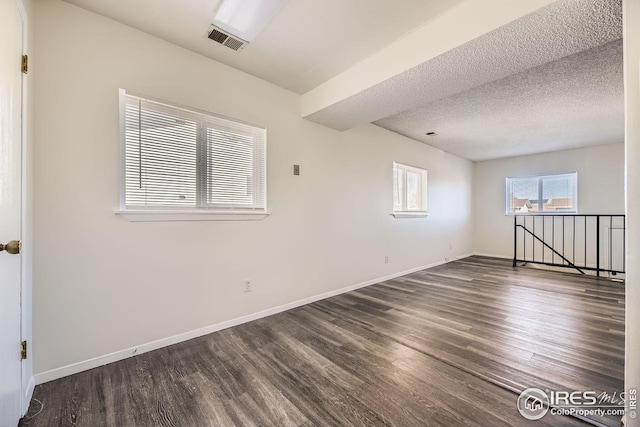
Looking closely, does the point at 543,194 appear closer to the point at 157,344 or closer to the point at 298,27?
the point at 298,27

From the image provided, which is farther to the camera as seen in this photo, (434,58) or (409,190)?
(409,190)

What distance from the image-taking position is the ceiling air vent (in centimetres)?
207

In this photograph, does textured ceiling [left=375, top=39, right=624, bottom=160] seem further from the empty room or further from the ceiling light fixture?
the ceiling light fixture

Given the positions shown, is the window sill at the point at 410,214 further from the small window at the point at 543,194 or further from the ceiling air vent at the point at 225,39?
the ceiling air vent at the point at 225,39

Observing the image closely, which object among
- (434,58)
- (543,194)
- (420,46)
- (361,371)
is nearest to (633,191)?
(434,58)

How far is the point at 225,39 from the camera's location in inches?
85.5

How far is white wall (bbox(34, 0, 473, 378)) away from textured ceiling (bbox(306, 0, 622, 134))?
101 centimetres

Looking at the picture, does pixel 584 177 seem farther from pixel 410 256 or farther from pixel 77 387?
pixel 77 387

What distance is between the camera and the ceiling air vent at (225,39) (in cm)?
207

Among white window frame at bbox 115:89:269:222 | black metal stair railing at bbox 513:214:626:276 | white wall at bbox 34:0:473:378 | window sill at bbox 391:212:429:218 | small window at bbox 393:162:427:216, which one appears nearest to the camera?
white wall at bbox 34:0:473:378

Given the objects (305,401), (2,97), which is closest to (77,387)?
(305,401)

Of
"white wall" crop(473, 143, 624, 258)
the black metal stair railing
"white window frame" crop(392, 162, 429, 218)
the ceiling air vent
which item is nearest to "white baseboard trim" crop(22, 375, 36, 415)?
the ceiling air vent

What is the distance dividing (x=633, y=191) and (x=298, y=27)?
2.32 meters

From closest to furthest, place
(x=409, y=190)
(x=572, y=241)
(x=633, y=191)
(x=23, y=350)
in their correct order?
1. (x=633, y=191)
2. (x=23, y=350)
3. (x=409, y=190)
4. (x=572, y=241)
